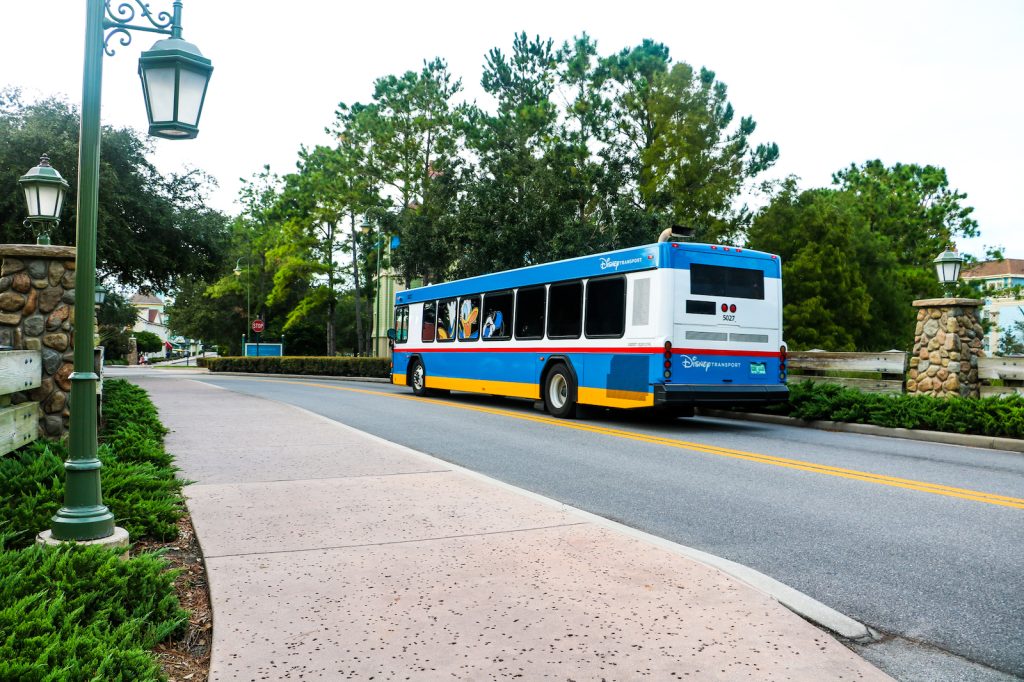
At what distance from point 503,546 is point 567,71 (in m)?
38.8

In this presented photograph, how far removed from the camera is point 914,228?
2089 inches

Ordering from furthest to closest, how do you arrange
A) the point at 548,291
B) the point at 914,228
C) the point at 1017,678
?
1. the point at 914,228
2. the point at 548,291
3. the point at 1017,678

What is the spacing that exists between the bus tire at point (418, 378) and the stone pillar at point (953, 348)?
12.2m

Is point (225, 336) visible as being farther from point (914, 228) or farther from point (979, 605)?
point (979, 605)

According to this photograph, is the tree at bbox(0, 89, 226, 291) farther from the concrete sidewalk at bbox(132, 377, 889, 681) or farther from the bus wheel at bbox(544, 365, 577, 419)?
the concrete sidewalk at bbox(132, 377, 889, 681)

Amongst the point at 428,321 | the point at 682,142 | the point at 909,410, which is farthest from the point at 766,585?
the point at 682,142

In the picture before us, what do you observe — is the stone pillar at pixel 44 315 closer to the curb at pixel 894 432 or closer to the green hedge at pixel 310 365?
the curb at pixel 894 432

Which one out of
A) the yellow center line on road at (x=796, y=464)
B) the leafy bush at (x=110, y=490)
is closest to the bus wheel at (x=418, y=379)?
the yellow center line on road at (x=796, y=464)

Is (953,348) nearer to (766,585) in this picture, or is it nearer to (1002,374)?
(1002,374)

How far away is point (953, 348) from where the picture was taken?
46.5 feet

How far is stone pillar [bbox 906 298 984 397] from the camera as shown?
46.3 ft

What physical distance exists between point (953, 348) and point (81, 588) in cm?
1458

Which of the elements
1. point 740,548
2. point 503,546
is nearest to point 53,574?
point 503,546

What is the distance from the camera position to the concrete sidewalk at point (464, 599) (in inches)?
132
